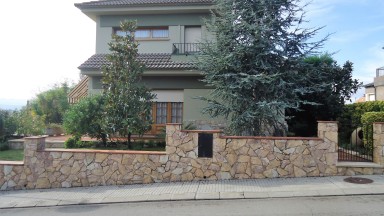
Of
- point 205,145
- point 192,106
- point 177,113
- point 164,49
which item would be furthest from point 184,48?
point 205,145

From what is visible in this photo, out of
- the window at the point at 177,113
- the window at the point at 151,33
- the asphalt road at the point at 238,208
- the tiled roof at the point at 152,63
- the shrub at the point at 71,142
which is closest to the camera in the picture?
the asphalt road at the point at 238,208

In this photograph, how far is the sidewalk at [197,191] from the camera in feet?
26.7

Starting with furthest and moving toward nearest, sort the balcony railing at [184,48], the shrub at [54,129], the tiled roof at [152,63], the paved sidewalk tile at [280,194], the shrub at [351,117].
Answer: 1. the shrub at [54,129]
2. the balcony railing at [184,48]
3. the tiled roof at [152,63]
4. the shrub at [351,117]
5. the paved sidewalk tile at [280,194]

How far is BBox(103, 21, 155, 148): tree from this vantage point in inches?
509

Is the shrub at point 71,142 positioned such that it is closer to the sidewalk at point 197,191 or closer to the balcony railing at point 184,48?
the sidewalk at point 197,191

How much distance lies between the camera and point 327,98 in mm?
15695

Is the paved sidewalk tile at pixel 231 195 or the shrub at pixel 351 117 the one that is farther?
the shrub at pixel 351 117

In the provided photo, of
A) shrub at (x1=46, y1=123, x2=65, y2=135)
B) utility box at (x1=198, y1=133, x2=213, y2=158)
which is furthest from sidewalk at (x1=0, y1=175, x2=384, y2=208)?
shrub at (x1=46, y1=123, x2=65, y2=135)

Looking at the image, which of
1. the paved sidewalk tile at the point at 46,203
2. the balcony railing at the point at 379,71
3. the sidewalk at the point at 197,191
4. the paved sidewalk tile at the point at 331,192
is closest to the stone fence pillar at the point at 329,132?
the sidewalk at the point at 197,191

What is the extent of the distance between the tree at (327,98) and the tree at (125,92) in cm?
791

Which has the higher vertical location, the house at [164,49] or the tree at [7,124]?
the house at [164,49]

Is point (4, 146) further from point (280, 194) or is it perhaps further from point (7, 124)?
point (280, 194)

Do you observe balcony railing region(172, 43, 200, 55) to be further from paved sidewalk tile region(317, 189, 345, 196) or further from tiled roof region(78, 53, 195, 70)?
paved sidewalk tile region(317, 189, 345, 196)

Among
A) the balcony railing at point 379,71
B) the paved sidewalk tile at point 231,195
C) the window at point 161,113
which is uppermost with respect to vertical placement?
the balcony railing at point 379,71
